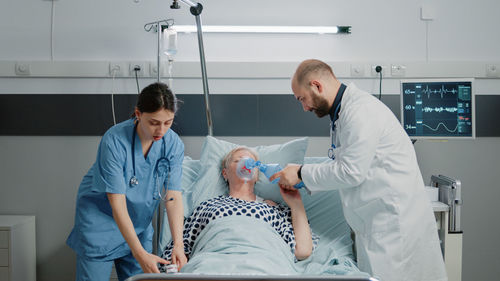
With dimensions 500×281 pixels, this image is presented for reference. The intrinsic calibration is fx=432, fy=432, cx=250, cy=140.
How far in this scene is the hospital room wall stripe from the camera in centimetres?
275

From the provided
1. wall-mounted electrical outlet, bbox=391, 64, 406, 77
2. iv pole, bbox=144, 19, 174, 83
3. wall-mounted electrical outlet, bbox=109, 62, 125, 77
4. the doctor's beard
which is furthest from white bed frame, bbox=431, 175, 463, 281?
wall-mounted electrical outlet, bbox=109, 62, 125, 77

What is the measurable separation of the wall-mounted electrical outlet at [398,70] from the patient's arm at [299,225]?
115 cm

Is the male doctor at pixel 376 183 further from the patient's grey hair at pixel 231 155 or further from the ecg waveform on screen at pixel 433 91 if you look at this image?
the ecg waveform on screen at pixel 433 91

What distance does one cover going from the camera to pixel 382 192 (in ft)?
5.71

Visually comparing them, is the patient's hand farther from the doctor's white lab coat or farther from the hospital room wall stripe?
the hospital room wall stripe

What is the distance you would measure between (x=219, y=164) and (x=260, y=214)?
454 millimetres

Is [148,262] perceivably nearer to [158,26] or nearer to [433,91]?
[158,26]

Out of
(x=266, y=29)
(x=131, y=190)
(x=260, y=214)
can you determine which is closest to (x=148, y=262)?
(x=131, y=190)

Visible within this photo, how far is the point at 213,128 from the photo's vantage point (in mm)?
2770

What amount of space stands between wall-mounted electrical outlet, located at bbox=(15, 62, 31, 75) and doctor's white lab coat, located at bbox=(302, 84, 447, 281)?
77.6 inches

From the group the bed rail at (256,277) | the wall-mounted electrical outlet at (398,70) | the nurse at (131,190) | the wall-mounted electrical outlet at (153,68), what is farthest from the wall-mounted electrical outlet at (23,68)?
the wall-mounted electrical outlet at (398,70)

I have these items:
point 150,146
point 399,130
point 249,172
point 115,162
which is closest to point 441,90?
point 399,130

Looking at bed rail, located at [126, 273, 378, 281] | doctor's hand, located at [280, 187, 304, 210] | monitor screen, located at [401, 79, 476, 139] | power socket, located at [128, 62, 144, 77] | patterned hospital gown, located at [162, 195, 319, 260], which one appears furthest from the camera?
power socket, located at [128, 62, 144, 77]

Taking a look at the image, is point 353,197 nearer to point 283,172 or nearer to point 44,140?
point 283,172
